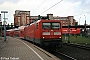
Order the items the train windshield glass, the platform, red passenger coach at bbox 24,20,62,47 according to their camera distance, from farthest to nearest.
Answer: the train windshield glass → red passenger coach at bbox 24,20,62,47 → the platform

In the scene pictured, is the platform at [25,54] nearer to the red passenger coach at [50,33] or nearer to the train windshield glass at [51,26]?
the red passenger coach at [50,33]

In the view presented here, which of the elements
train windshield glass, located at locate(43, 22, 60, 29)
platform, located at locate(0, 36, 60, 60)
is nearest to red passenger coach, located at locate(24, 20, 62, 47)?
train windshield glass, located at locate(43, 22, 60, 29)

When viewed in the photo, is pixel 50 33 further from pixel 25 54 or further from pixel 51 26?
pixel 25 54

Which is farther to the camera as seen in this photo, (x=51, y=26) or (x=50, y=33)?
(x=51, y=26)

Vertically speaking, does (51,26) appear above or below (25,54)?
above

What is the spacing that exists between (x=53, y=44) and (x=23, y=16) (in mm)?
120213

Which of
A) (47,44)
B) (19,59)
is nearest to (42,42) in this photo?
(47,44)

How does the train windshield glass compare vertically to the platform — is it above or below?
above

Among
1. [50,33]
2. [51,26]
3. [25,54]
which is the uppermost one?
[51,26]

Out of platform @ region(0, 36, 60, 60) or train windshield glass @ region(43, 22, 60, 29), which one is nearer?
platform @ region(0, 36, 60, 60)

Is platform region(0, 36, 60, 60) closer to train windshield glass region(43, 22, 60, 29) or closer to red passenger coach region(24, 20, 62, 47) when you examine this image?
red passenger coach region(24, 20, 62, 47)

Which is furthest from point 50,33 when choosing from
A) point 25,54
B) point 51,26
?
point 25,54

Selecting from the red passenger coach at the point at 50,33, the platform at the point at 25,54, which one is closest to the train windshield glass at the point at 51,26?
the red passenger coach at the point at 50,33

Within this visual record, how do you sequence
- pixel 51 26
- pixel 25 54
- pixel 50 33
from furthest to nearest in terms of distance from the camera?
pixel 51 26
pixel 50 33
pixel 25 54
